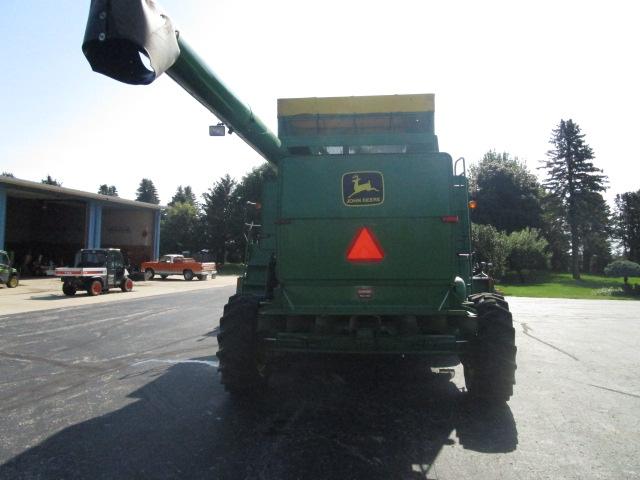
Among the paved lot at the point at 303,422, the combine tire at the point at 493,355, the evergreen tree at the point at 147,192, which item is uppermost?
the evergreen tree at the point at 147,192

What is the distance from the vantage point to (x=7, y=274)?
2367 cm

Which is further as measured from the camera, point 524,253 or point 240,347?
point 524,253

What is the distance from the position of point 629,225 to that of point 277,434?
9372 cm

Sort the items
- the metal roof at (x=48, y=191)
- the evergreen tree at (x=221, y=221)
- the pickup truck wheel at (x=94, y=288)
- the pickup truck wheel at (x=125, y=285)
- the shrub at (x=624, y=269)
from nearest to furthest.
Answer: the pickup truck wheel at (x=94, y=288), the pickup truck wheel at (x=125, y=285), the metal roof at (x=48, y=191), the shrub at (x=624, y=269), the evergreen tree at (x=221, y=221)

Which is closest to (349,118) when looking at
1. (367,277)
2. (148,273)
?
(367,277)

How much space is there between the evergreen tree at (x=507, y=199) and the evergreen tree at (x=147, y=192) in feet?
282

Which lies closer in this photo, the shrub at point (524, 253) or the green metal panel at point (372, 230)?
the green metal panel at point (372, 230)

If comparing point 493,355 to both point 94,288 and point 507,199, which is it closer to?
point 94,288

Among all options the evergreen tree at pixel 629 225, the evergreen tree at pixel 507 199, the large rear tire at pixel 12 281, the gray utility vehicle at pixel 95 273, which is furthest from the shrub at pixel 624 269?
the evergreen tree at pixel 629 225

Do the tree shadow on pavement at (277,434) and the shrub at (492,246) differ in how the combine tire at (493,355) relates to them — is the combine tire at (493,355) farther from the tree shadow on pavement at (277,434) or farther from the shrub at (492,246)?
the shrub at (492,246)

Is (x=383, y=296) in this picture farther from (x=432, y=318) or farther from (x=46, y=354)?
(x=46, y=354)

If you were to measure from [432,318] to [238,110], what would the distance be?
313 centimetres

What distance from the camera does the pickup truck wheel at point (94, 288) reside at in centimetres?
2102

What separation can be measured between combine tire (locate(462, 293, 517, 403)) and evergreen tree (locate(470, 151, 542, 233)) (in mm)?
46473
